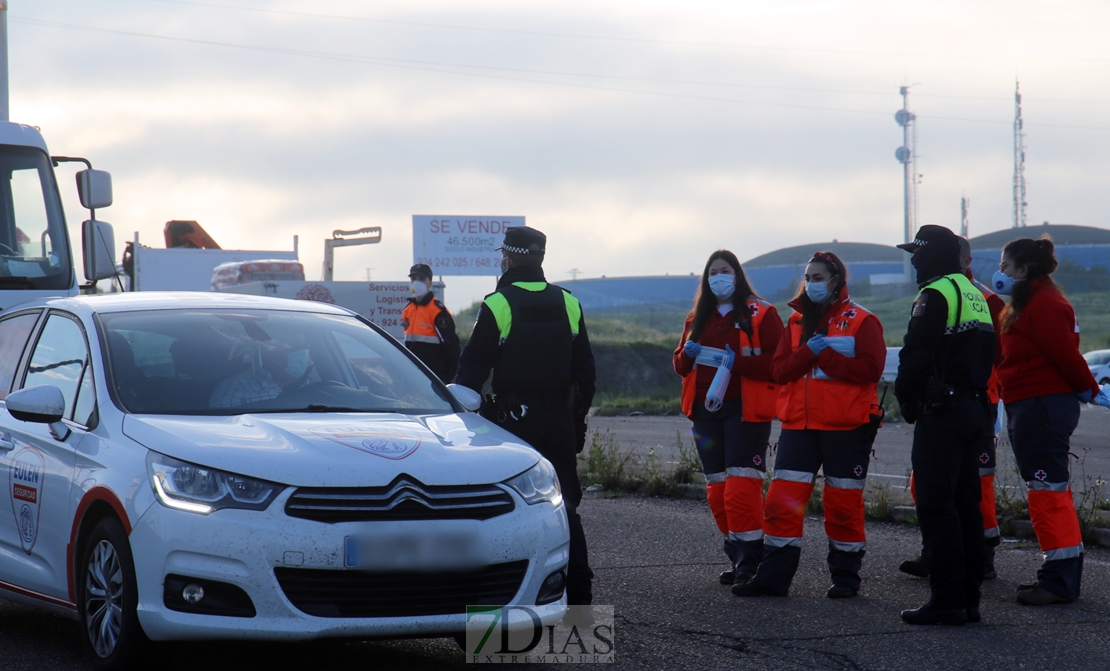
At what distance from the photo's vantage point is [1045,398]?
6512 millimetres

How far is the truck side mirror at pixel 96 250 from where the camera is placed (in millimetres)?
11016

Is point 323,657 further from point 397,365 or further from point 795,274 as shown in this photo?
point 795,274

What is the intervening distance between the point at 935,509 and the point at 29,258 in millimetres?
8087

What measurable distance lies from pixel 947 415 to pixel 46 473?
405 cm

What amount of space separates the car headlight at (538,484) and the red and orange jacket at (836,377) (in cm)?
200

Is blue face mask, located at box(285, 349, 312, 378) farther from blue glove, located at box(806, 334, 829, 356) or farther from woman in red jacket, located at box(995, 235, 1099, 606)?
woman in red jacket, located at box(995, 235, 1099, 606)

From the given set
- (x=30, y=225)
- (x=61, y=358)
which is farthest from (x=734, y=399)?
(x=30, y=225)

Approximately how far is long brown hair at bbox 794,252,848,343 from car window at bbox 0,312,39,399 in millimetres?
3996

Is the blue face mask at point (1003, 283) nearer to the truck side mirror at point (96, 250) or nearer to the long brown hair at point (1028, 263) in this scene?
the long brown hair at point (1028, 263)

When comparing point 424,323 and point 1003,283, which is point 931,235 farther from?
point 424,323

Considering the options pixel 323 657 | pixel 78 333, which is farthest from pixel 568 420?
pixel 78 333

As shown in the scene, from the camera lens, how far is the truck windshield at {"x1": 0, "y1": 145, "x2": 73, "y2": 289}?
416 inches

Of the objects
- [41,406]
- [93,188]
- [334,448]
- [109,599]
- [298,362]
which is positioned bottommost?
[109,599]

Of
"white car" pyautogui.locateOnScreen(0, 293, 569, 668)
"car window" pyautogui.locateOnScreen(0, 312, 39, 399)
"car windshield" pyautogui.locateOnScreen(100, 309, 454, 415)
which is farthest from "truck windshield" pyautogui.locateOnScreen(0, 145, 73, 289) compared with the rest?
"car windshield" pyautogui.locateOnScreen(100, 309, 454, 415)
